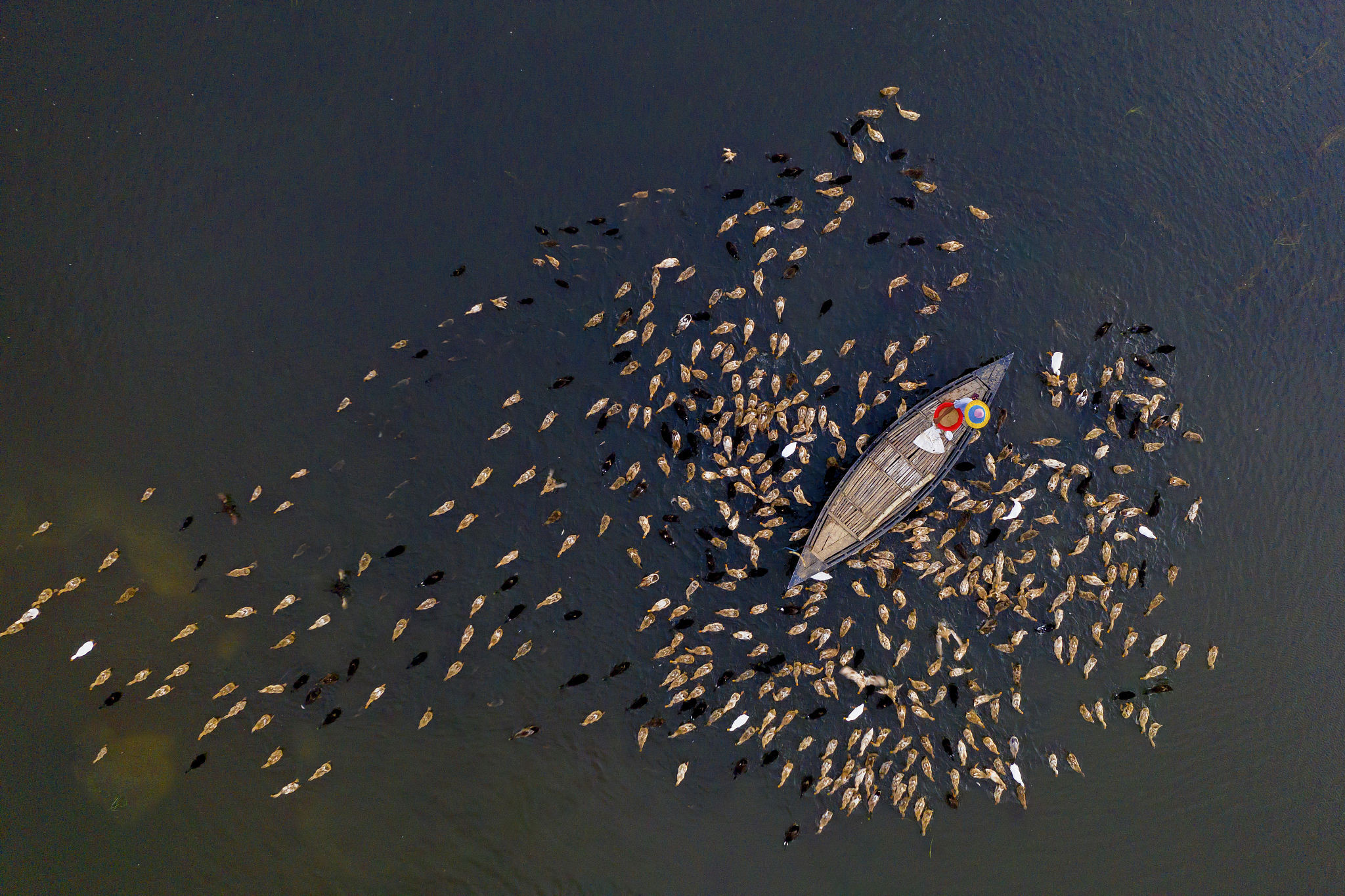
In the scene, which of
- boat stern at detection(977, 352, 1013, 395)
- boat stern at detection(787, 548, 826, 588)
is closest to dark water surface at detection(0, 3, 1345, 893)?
boat stern at detection(787, 548, 826, 588)

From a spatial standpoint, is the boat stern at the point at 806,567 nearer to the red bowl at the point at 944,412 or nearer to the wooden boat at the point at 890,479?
the wooden boat at the point at 890,479

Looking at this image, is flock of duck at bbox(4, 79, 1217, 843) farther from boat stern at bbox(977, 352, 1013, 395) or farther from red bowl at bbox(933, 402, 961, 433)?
boat stern at bbox(977, 352, 1013, 395)

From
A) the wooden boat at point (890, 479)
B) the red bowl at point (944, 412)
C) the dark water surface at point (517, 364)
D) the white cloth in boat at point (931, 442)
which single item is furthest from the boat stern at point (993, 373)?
the white cloth in boat at point (931, 442)

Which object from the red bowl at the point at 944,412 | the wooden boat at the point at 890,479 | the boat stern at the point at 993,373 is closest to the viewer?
the wooden boat at the point at 890,479

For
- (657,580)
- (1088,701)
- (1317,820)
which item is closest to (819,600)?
(657,580)

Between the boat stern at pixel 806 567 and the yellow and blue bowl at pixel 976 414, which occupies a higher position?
the yellow and blue bowl at pixel 976 414

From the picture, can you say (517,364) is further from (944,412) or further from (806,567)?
(944,412)

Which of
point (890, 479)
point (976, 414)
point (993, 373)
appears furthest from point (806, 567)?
point (993, 373)
